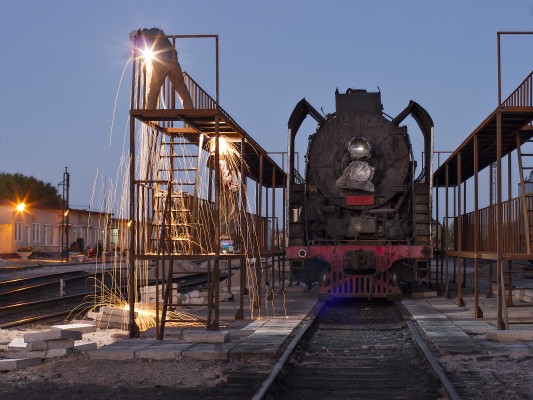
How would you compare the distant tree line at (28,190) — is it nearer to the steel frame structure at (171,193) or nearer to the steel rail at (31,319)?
the steel rail at (31,319)

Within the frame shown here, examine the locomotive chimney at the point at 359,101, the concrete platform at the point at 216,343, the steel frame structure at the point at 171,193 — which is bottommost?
the concrete platform at the point at 216,343

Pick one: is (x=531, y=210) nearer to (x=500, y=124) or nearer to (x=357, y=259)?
(x=500, y=124)

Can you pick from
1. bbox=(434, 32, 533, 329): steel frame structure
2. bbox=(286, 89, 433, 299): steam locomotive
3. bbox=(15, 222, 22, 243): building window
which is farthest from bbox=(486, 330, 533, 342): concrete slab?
bbox=(15, 222, 22, 243): building window

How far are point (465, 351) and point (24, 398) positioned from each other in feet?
17.3

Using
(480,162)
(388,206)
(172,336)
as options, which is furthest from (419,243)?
(172,336)

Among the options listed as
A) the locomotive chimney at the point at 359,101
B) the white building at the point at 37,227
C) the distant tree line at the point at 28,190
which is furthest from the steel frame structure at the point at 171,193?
the distant tree line at the point at 28,190

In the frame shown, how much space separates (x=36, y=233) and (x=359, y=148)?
51567mm

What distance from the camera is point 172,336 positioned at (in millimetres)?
11531

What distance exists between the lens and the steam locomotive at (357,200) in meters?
18.0

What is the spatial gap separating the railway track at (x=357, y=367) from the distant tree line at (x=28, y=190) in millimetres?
74771

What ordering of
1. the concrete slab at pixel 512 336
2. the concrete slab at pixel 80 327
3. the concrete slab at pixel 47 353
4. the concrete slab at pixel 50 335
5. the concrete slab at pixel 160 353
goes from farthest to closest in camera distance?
the concrete slab at pixel 80 327 < the concrete slab at pixel 512 336 < the concrete slab at pixel 50 335 < the concrete slab at pixel 47 353 < the concrete slab at pixel 160 353

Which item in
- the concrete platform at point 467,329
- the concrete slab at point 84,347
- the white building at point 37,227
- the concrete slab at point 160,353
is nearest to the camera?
the concrete slab at point 160,353

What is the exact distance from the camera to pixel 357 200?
61.5ft

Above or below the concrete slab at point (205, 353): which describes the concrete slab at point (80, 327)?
above
